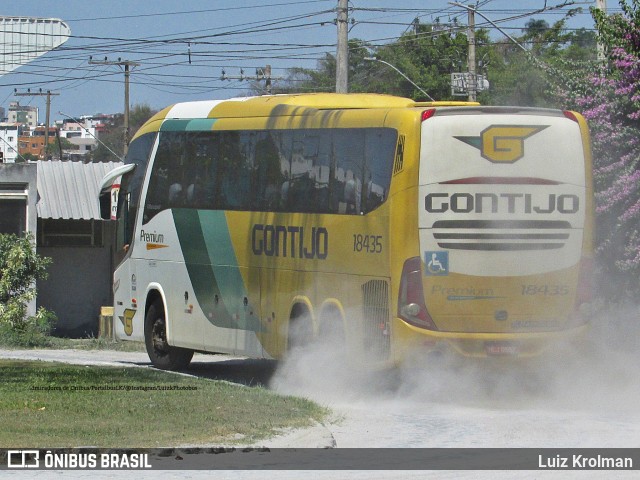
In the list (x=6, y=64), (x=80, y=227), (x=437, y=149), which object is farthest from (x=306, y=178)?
(x=80, y=227)

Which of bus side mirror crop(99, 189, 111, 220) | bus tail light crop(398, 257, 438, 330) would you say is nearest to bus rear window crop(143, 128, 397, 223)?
bus tail light crop(398, 257, 438, 330)

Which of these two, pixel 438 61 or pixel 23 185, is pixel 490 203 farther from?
pixel 438 61

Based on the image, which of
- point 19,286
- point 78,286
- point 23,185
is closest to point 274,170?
point 19,286

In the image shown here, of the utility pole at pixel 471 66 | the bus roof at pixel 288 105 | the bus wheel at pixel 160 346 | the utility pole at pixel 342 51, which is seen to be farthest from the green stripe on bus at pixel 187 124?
the utility pole at pixel 471 66

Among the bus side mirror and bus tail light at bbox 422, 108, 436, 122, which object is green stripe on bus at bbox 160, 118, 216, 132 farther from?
bus tail light at bbox 422, 108, 436, 122

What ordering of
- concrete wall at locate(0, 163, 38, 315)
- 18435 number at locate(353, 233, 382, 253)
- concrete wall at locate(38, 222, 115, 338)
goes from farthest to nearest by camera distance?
concrete wall at locate(38, 222, 115, 338)
concrete wall at locate(0, 163, 38, 315)
18435 number at locate(353, 233, 382, 253)

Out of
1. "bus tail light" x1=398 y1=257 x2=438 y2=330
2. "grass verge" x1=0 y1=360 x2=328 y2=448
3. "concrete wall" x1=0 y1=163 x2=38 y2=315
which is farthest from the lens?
"concrete wall" x1=0 y1=163 x2=38 y2=315

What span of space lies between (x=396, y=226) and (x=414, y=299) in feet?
2.85

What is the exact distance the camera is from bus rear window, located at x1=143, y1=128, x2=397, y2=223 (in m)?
15.0

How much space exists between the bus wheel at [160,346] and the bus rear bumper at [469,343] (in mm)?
6369

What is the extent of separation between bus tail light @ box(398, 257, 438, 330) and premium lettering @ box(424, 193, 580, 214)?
680 mm

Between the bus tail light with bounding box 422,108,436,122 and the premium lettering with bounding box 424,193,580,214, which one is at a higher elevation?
the bus tail light with bounding box 422,108,436,122

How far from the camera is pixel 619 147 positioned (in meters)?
19.5
